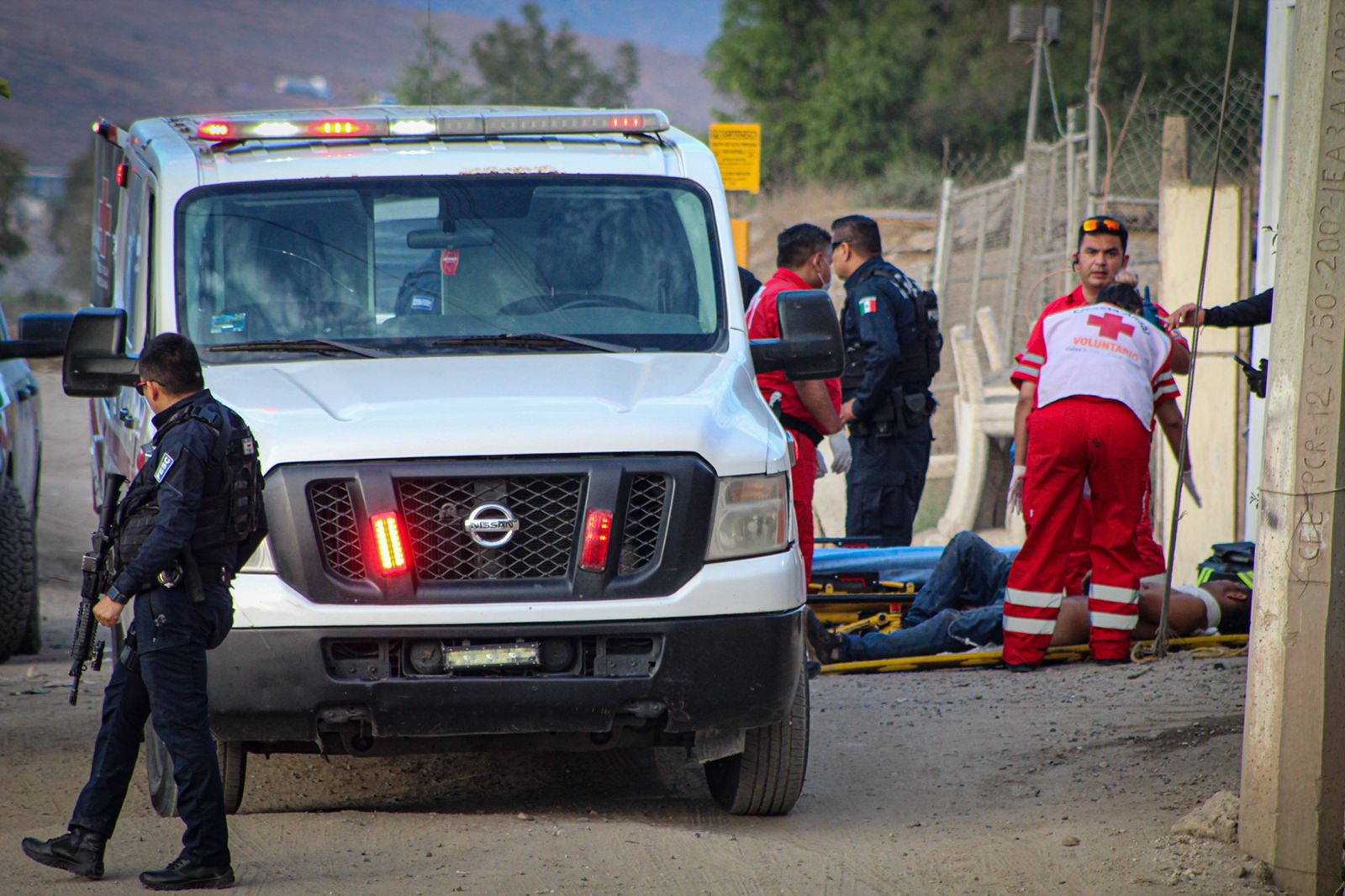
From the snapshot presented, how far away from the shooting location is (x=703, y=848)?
4.70m

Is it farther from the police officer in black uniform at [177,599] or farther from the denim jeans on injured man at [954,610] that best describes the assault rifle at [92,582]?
the denim jeans on injured man at [954,610]

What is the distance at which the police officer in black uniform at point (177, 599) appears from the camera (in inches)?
161

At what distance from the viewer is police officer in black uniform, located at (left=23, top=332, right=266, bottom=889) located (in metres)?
4.09

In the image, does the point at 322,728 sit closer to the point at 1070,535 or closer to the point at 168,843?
the point at 168,843

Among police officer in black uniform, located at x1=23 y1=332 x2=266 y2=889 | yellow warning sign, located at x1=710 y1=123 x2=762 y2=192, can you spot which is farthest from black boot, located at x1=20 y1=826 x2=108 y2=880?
yellow warning sign, located at x1=710 y1=123 x2=762 y2=192

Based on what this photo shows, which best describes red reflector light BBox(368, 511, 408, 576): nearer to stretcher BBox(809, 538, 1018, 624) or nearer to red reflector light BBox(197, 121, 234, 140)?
red reflector light BBox(197, 121, 234, 140)

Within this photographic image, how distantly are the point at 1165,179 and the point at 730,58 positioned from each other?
3064 centimetres

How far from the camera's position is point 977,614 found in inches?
303

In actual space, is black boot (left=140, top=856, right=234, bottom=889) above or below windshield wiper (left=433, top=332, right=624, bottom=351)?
below

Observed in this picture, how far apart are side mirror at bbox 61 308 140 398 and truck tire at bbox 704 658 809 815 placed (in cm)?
221

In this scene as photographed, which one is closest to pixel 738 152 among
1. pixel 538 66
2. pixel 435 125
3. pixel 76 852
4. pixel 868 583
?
pixel 868 583

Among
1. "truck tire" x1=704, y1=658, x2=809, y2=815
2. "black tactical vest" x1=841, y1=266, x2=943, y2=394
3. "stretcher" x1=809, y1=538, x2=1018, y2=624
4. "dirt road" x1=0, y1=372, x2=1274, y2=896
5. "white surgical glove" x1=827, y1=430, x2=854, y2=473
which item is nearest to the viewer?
"dirt road" x1=0, y1=372, x2=1274, y2=896

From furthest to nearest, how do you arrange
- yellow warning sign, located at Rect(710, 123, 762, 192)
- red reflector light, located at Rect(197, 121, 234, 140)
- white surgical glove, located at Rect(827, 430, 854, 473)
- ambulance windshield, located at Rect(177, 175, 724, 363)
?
yellow warning sign, located at Rect(710, 123, 762, 192), white surgical glove, located at Rect(827, 430, 854, 473), red reflector light, located at Rect(197, 121, 234, 140), ambulance windshield, located at Rect(177, 175, 724, 363)

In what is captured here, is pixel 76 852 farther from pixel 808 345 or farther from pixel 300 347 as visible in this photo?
pixel 808 345
